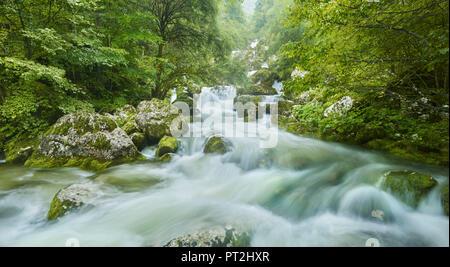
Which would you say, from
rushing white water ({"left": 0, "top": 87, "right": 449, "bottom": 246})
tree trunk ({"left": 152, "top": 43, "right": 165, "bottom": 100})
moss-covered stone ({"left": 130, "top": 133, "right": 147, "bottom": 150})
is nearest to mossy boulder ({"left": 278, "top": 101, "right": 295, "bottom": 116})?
rushing white water ({"left": 0, "top": 87, "right": 449, "bottom": 246})

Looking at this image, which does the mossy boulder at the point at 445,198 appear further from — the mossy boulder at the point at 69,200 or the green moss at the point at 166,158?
the green moss at the point at 166,158

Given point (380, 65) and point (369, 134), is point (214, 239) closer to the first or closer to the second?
point (380, 65)

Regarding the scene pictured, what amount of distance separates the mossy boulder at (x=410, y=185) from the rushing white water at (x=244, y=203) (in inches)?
3.2

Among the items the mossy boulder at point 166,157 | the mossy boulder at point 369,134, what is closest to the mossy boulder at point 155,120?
the mossy boulder at point 166,157

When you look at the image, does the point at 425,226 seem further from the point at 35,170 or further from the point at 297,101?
the point at 297,101

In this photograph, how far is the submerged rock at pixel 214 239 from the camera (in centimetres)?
206

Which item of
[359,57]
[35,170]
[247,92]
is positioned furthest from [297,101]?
[35,170]

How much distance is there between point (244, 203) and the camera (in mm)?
3369

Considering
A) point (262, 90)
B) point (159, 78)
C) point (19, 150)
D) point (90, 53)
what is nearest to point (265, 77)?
point (262, 90)

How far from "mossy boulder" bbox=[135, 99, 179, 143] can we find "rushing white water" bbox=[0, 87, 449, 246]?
5.96 ft

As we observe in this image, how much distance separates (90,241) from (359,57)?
521 cm

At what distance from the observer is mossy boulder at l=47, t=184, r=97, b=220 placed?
9.22 feet

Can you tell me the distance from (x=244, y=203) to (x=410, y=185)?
8.44 feet
